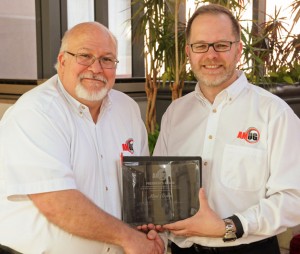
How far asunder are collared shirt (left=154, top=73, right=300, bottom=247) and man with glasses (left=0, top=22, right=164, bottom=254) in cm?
32

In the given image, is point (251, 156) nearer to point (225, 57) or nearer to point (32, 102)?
point (225, 57)

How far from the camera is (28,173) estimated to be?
1.76 metres

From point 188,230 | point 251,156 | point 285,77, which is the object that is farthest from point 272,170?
point 285,77

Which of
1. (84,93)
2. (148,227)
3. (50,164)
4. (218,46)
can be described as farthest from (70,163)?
(218,46)

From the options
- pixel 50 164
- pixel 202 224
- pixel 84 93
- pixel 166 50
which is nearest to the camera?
pixel 50 164

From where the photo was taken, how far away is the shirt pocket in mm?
1919

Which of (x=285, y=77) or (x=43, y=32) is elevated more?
(x=43, y=32)

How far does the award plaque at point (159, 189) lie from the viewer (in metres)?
1.96

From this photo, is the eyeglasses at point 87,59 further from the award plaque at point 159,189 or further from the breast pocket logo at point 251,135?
the breast pocket logo at point 251,135

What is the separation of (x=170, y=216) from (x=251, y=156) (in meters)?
0.41

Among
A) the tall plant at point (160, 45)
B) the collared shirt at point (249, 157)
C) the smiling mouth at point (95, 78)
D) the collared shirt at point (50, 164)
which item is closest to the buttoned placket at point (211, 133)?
the collared shirt at point (249, 157)

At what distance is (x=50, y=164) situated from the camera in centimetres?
177

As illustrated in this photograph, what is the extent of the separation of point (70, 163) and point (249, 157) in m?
0.72

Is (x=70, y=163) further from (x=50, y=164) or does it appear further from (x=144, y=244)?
(x=144, y=244)
